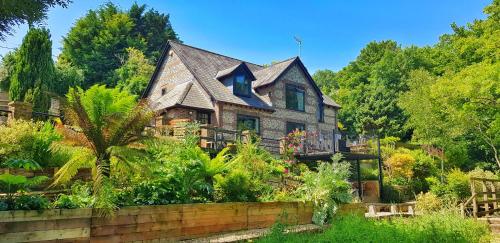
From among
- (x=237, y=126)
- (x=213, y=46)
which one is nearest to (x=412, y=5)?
(x=237, y=126)

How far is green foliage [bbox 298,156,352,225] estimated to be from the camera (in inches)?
406

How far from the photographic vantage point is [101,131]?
7371 millimetres

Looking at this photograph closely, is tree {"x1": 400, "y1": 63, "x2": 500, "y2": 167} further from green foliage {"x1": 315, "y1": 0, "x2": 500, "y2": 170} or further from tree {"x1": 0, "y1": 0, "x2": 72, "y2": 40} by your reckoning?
tree {"x1": 0, "y1": 0, "x2": 72, "y2": 40}

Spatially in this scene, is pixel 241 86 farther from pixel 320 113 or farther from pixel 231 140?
Answer: pixel 320 113

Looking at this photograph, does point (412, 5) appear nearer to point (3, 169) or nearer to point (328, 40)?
point (328, 40)

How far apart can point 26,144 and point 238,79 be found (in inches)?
599

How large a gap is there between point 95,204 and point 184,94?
1432 centimetres

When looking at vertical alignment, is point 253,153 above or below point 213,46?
below

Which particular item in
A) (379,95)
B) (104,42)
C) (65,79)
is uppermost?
(104,42)

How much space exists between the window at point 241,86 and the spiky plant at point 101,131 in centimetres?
1502

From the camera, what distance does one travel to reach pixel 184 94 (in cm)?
2048

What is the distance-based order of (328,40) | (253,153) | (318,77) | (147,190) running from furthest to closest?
1. (318,77)
2. (328,40)
3. (253,153)
4. (147,190)

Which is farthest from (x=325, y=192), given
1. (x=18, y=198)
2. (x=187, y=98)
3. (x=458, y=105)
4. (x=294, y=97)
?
(x=294, y=97)

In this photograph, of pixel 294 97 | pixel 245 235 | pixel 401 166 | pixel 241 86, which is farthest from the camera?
pixel 294 97
